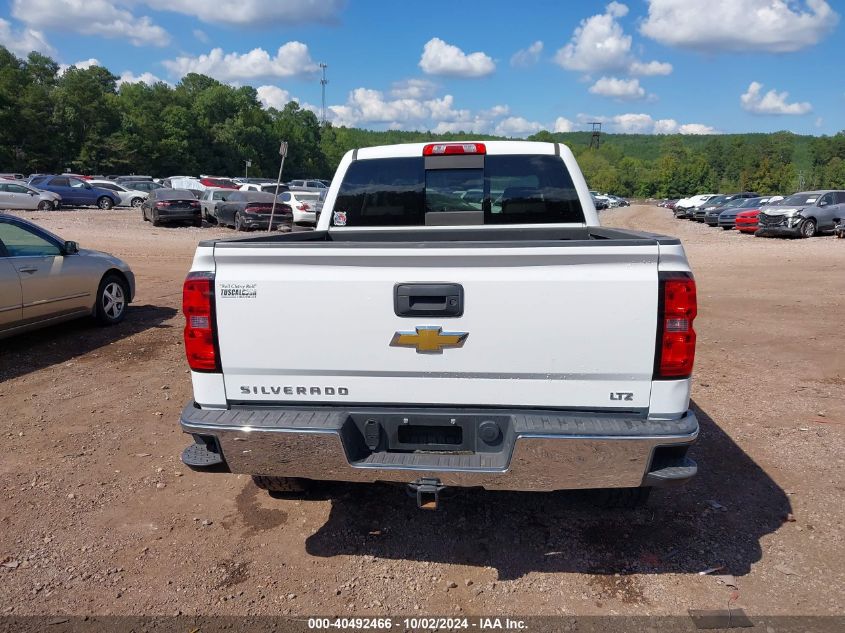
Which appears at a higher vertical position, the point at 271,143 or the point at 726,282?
the point at 271,143

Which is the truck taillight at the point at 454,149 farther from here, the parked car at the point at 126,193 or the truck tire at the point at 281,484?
the parked car at the point at 126,193

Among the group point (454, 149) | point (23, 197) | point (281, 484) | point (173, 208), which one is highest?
point (454, 149)

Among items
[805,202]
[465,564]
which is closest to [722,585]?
[465,564]

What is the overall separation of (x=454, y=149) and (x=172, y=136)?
286 ft

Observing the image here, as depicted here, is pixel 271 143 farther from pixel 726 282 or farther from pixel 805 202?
pixel 726 282

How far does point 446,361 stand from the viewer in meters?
3.00

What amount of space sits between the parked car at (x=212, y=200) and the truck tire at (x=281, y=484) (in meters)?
24.8

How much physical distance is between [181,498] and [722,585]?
3.18m

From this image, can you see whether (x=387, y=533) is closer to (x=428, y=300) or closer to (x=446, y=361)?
(x=446, y=361)

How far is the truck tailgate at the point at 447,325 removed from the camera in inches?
114

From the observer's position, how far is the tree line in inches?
2719

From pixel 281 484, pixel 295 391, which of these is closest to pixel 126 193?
pixel 281 484

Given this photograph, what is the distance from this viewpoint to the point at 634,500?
148 inches

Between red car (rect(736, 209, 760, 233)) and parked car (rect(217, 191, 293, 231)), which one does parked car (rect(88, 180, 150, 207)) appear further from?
red car (rect(736, 209, 760, 233))
